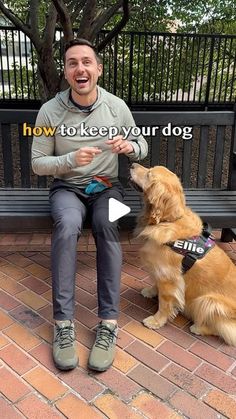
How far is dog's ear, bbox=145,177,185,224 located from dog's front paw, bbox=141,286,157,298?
74cm

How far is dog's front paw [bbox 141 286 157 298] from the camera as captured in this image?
129 inches

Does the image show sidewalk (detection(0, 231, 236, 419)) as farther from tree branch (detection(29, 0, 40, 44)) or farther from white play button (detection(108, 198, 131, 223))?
tree branch (detection(29, 0, 40, 44))

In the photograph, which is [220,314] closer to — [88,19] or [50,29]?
[88,19]

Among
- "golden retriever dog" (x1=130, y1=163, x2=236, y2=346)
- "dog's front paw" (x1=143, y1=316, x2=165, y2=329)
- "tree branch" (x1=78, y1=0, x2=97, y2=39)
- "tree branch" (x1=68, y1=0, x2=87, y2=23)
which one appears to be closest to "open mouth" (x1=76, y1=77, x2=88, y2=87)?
"golden retriever dog" (x1=130, y1=163, x2=236, y2=346)

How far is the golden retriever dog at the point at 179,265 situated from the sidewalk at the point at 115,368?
187 millimetres

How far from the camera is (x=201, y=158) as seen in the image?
13.0 feet

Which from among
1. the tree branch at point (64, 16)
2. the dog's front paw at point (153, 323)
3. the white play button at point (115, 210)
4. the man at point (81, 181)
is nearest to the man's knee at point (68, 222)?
the man at point (81, 181)

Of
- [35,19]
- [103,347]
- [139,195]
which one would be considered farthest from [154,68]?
[103,347]

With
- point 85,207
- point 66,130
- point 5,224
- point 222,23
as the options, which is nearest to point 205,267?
point 85,207

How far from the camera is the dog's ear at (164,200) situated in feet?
8.87

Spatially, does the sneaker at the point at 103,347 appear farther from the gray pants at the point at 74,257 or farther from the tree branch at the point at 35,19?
the tree branch at the point at 35,19

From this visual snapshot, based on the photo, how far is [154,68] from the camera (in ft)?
32.4

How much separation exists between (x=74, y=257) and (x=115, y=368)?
0.73m

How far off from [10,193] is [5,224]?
1.76 feet
